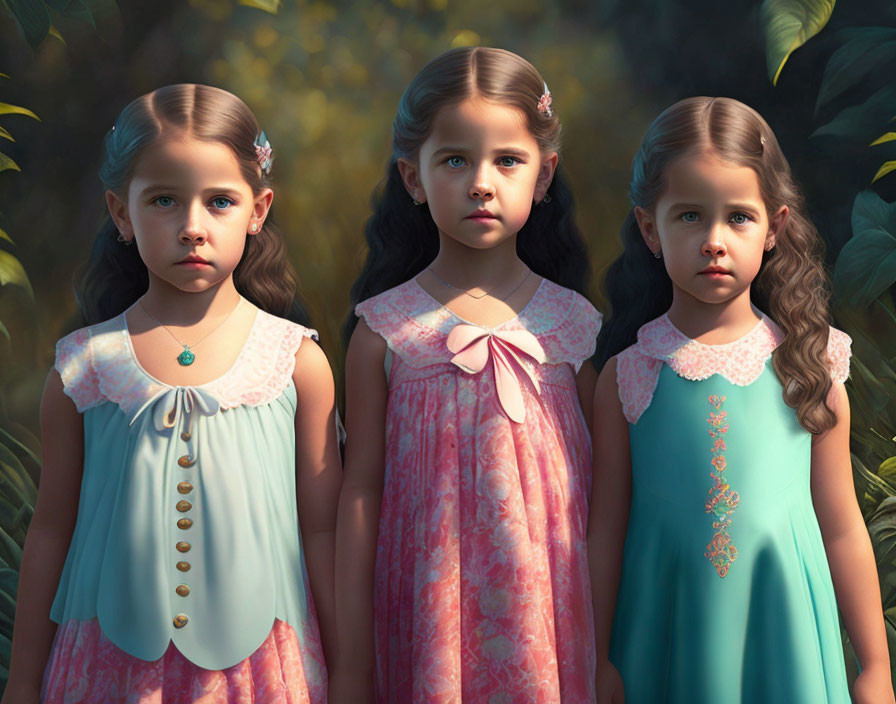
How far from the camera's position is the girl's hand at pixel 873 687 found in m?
2.92

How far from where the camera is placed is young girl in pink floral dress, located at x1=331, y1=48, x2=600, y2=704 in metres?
2.88

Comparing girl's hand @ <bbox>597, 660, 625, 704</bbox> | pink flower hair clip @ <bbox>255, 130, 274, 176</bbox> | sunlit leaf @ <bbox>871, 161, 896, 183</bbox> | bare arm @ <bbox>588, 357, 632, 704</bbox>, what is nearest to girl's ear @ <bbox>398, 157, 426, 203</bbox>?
pink flower hair clip @ <bbox>255, 130, 274, 176</bbox>

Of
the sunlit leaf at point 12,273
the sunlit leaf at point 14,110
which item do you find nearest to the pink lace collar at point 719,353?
the sunlit leaf at point 12,273

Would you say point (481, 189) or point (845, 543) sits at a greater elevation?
point (481, 189)

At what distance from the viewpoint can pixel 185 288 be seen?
284 cm

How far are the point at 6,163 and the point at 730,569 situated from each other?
2.53 metres

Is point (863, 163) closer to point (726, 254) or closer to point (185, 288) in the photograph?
point (726, 254)

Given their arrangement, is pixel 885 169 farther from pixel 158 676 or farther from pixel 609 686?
pixel 158 676

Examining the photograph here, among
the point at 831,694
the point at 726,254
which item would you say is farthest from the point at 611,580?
the point at 726,254

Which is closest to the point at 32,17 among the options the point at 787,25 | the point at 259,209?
the point at 259,209

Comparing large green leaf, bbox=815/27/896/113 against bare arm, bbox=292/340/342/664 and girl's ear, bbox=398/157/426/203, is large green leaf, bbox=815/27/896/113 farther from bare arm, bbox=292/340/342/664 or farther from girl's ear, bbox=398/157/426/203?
bare arm, bbox=292/340/342/664

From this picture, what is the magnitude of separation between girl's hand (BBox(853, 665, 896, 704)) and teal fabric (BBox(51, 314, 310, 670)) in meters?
1.38

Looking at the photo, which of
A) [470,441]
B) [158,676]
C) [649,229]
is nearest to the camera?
[158,676]

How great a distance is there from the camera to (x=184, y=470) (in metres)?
2.78
